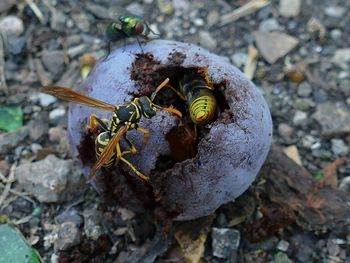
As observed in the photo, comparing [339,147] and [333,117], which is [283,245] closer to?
[339,147]

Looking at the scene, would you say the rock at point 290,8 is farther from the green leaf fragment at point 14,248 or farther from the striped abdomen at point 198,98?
the green leaf fragment at point 14,248

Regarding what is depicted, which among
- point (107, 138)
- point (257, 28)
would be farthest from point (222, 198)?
point (257, 28)

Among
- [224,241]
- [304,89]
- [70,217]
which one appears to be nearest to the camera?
[224,241]

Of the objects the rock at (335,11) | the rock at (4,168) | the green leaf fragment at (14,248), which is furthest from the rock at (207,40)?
the green leaf fragment at (14,248)

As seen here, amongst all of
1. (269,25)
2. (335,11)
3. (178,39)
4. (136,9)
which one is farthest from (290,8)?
(136,9)

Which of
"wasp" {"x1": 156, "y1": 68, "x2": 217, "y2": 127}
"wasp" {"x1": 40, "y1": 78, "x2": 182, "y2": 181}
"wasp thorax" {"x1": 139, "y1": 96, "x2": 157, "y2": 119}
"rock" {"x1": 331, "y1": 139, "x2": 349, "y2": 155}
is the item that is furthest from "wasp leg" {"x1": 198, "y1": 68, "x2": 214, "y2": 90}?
"rock" {"x1": 331, "y1": 139, "x2": 349, "y2": 155}

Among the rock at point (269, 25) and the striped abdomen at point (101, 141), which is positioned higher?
the striped abdomen at point (101, 141)
